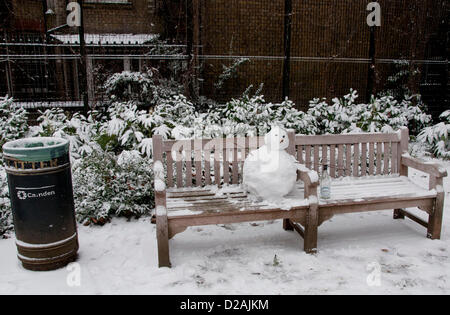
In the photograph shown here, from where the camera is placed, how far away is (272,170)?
3871 millimetres

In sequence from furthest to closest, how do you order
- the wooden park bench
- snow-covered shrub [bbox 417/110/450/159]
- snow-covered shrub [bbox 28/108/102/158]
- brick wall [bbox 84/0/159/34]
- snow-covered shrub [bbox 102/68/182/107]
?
brick wall [bbox 84/0/159/34] < snow-covered shrub [bbox 102/68/182/107] < snow-covered shrub [bbox 417/110/450/159] < snow-covered shrub [bbox 28/108/102/158] < the wooden park bench

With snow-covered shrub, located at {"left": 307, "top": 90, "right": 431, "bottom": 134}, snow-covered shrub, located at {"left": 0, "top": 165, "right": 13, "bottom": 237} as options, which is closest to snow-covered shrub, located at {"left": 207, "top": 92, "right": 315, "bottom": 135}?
snow-covered shrub, located at {"left": 307, "top": 90, "right": 431, "bottom": 134}

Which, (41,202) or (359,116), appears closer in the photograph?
(41,202)

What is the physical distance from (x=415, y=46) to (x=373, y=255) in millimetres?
8322

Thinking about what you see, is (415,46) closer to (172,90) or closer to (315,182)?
(172,90)

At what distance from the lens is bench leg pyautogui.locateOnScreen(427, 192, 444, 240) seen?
4078 millimetres

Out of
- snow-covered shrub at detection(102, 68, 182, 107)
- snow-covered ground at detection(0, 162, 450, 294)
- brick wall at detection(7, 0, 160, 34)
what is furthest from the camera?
brick wall at detection(7, 0, 160, 34)

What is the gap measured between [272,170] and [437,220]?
1.92 m

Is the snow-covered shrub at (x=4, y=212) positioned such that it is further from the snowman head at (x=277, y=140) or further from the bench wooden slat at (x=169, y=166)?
the snowman head at (x=277, y=140)

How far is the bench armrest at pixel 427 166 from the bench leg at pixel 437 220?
0.22 m

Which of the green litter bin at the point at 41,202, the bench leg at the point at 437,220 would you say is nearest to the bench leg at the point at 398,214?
the bench leg at the point at 437,220

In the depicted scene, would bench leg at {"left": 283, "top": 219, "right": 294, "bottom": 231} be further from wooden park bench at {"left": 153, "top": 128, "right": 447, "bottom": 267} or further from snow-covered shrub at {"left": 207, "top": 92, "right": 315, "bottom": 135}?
snow-covered shrub at {"left": 207, "top": 92, "right": 315, "bottom": 135}

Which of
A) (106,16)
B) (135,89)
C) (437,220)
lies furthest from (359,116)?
(106,16)

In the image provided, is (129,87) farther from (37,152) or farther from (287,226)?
(287,226)
